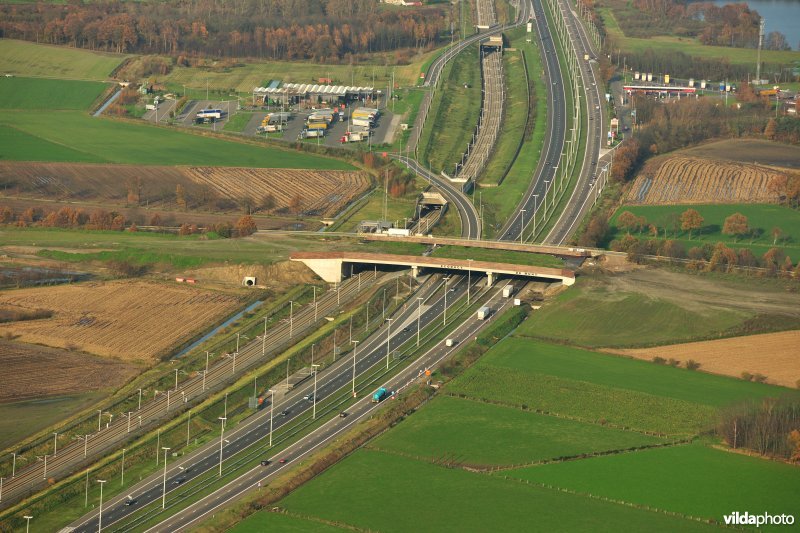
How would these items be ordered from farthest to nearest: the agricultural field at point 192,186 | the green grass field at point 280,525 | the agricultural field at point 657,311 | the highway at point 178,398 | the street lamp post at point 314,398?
the agricultural field at point 192,186 → the agricultural field at point 657,311 → the street lamp post at point 314,398 → the highway at point 178,398 → the green grass field at point 280,525

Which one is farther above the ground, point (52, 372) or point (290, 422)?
point (52, 372)

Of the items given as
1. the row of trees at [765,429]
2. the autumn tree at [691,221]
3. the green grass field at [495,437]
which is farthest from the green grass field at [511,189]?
the row of trees at [765,429]

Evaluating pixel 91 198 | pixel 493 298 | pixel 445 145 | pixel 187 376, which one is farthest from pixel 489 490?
pixel 445 145

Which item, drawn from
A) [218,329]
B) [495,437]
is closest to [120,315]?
[218,329]

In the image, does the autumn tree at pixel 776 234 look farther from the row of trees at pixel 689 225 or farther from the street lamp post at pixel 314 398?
the street lamp post at pixel 314 398

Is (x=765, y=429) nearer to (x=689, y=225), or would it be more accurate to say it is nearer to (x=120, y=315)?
(x=689, y=225)

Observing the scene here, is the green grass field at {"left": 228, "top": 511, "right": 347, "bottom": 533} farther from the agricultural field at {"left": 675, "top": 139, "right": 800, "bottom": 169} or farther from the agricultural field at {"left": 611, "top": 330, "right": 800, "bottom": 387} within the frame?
the agricultural field at {"left": 675, "top": 139, "right": 800, "bottom": 169}
